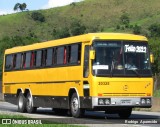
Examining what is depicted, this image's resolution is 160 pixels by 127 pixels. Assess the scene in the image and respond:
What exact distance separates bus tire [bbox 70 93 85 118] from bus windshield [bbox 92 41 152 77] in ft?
5.51

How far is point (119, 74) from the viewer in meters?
21.0

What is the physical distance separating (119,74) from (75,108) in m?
2.26

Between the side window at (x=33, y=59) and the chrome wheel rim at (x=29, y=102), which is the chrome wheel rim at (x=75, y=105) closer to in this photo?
the side window at (x=33, y=59)

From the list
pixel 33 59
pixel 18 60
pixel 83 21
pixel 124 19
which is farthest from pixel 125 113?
pixel 83 21

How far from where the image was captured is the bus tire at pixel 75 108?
21.7 m

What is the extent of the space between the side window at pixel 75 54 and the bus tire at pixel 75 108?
4.16 ft

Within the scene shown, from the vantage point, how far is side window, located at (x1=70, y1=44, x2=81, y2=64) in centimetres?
2194

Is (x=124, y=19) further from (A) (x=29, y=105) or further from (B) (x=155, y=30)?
(A) (x=29, y=105)

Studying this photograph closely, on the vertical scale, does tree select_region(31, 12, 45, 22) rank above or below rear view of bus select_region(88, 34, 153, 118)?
above

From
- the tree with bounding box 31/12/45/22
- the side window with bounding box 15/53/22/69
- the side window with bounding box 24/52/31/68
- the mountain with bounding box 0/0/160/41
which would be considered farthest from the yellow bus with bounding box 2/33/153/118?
the tree with bounding box 31/12/45/22

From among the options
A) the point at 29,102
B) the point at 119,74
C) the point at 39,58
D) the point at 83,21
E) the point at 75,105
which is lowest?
the point at 75,105

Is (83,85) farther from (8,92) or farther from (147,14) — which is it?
(147,14)

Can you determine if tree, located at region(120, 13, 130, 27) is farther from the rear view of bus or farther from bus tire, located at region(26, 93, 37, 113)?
the rear view of bus

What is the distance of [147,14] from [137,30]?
37282 mm
